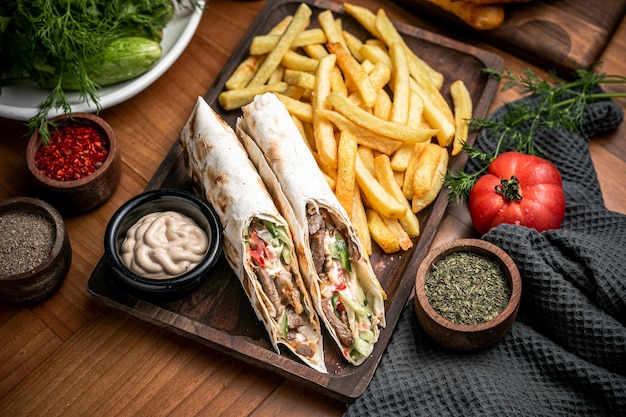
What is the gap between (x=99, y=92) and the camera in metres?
4.07

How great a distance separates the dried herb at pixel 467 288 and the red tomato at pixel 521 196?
350 millimetres

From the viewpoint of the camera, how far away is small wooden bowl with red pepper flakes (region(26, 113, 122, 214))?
3.66m

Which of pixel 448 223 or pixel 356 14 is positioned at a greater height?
pixel 356 14

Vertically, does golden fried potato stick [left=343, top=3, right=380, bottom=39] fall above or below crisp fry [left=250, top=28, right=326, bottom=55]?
above

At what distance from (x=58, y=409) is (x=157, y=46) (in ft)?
6.05

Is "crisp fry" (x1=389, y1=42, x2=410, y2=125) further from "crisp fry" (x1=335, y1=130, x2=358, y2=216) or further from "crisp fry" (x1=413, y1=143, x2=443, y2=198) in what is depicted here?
"crisp fry" (x1=335, y1=130, x2=358, y2=216)

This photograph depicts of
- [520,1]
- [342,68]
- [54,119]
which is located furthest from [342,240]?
[520,1]

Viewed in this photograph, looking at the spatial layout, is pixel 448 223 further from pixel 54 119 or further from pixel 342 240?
pixel 54 119

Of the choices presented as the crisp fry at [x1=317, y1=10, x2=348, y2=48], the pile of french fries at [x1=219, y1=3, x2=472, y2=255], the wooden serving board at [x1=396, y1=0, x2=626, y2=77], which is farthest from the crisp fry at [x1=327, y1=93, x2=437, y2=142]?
the wooden serving board at [x1=396, y1=0, x2=626, y2=77]

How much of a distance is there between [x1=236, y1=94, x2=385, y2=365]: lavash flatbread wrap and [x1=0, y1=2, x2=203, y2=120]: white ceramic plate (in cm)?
87

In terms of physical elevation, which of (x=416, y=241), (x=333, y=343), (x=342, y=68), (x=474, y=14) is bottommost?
(x=333, y=343)

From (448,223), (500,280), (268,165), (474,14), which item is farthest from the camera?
(474,14)

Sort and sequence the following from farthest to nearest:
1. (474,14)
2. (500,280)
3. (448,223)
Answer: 1. (474,14)
2. (448,223)
3. (500,280)

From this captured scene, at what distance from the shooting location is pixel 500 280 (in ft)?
11.0
